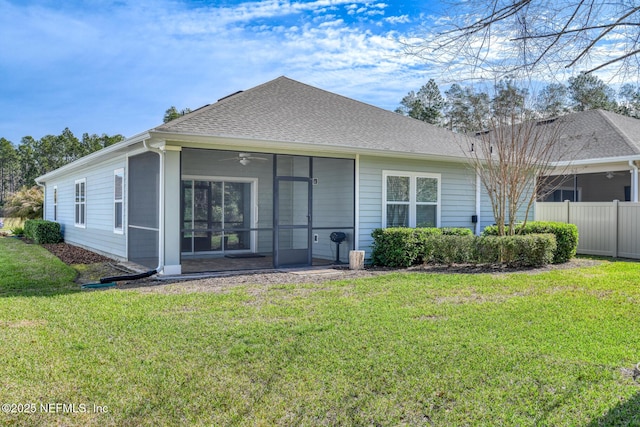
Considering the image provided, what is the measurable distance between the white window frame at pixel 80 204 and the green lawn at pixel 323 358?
8819 millimetres

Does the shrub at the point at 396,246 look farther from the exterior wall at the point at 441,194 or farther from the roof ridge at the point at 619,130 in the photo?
the roof ridge at the point at 619,130

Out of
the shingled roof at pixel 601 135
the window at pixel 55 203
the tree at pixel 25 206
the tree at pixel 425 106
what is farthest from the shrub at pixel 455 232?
the tree at pixel 425 106

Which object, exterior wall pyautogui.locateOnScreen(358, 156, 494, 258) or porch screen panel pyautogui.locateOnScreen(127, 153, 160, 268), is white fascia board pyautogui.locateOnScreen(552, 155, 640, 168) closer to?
exterior wall pyautogui.locateOnScreen(358, 156, 494, 258)

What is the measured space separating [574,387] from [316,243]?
8.73m

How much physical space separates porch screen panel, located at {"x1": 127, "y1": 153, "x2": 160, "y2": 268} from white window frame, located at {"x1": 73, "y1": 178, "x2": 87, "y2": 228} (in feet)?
15.8

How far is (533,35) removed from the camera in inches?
154

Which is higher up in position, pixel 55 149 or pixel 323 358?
pixel 55 149

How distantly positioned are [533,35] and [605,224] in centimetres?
1049

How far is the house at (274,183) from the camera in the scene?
912 centimetres

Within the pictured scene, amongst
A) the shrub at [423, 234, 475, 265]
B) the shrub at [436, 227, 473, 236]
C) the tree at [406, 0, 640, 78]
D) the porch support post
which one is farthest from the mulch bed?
the tree at [406, 0, 640, 78]

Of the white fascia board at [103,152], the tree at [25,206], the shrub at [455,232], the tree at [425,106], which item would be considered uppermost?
the tree at [425,106]

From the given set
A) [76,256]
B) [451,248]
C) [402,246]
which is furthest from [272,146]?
[76,256]

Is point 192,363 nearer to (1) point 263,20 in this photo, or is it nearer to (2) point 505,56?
(2) point 505,56

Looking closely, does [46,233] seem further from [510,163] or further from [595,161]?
[595,161]
